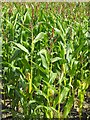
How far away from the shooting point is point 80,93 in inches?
95.4

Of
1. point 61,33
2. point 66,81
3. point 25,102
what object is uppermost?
point 61,33

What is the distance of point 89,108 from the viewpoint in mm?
2760

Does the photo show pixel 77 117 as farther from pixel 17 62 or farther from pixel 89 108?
pixel 17 62

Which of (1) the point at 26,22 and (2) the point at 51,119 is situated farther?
(1) the point at 26,22

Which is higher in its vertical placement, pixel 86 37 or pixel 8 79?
pixel 86 37

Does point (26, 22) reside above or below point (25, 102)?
above

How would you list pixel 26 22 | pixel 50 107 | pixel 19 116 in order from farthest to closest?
pixel 26 22
pixel 19 116
pixel 50 107

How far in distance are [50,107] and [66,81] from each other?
475mm

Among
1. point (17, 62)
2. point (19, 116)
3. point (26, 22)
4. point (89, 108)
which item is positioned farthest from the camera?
point (26, 22)

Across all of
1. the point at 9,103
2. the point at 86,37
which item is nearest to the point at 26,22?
the point at 86,37

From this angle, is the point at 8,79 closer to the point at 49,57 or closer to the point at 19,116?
the point at 19,116

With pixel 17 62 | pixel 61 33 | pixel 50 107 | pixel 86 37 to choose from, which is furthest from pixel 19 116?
pixel 86 37

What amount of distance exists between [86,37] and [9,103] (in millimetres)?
961

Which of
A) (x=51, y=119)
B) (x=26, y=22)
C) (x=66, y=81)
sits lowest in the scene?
(x=51, y=119)
